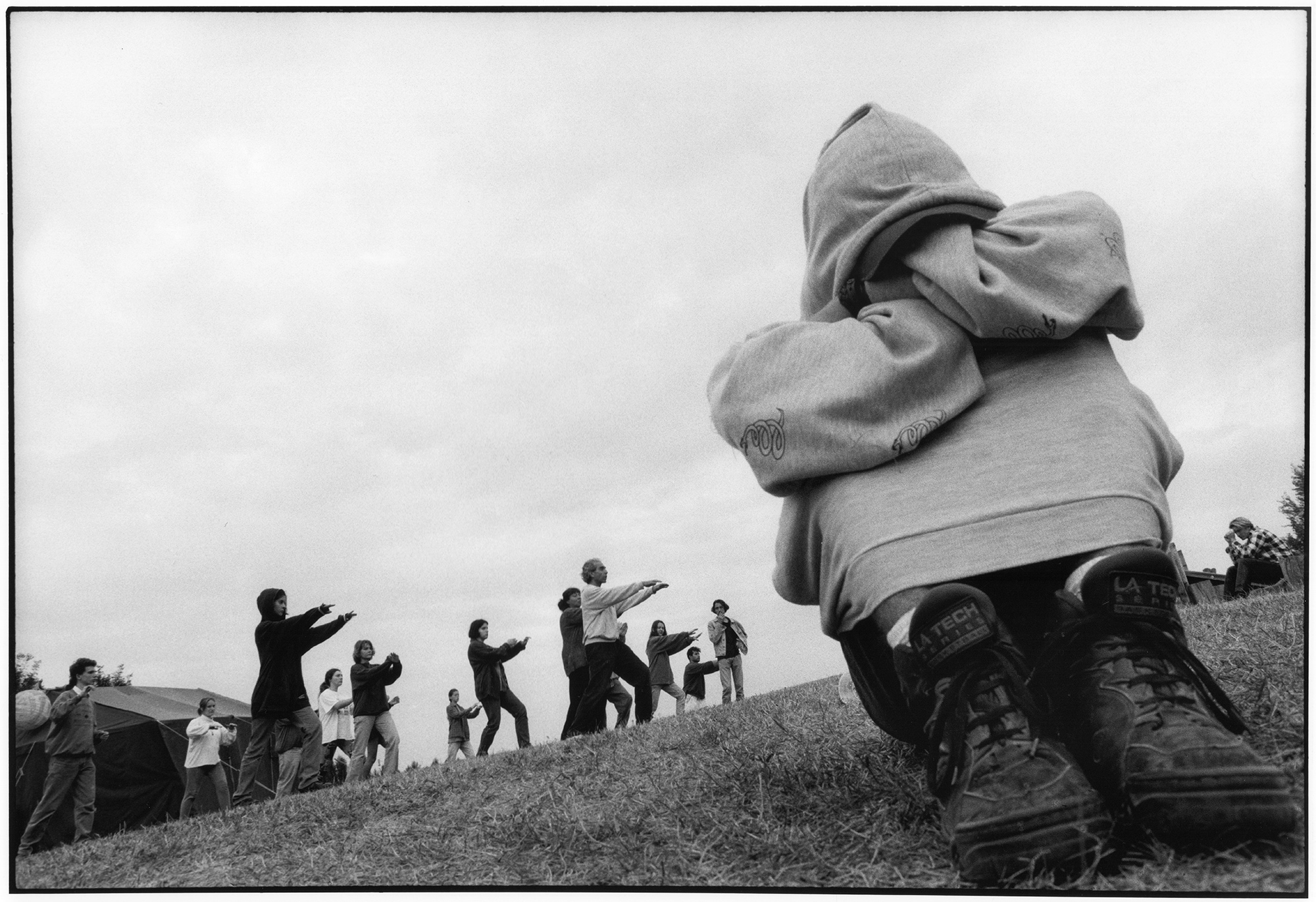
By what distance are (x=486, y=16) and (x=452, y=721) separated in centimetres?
698

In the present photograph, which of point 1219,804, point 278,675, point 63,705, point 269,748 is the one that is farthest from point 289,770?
point 1219,804

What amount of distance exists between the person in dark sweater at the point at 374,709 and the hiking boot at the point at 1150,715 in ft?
21.1

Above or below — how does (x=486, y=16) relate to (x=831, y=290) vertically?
above

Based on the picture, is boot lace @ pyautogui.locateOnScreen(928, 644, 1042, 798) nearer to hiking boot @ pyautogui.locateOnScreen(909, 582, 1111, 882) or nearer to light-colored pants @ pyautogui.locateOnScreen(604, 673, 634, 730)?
hiking boot @ pyautogui.locateOnScreen(909, 582, 1111, 882)

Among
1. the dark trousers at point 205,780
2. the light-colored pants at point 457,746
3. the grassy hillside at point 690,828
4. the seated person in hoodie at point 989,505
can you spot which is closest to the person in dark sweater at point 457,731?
the light-colored pants at point 457,746

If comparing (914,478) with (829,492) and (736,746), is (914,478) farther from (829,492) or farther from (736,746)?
(736,746)

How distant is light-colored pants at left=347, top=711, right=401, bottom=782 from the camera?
723 centimetres

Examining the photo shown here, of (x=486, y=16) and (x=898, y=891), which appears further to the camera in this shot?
(x=486, y=16)

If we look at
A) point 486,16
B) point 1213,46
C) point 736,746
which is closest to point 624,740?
point 736,746

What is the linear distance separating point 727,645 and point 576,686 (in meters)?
2.12

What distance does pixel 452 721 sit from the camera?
8695 millimetres

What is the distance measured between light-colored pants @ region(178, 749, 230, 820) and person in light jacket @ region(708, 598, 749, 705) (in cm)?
429

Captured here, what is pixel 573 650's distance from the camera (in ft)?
26.0

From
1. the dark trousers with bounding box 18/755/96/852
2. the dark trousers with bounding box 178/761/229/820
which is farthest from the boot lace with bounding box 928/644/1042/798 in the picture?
the dark trousers with bounding box 178/761/229/820
